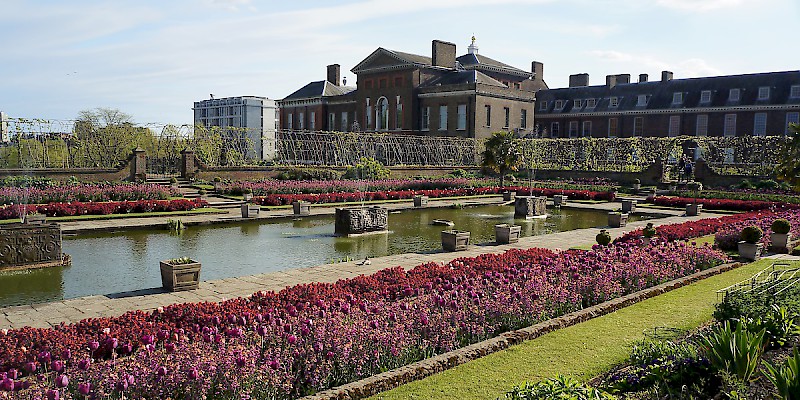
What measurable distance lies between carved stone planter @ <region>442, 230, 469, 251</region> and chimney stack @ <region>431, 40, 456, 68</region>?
47.0 m

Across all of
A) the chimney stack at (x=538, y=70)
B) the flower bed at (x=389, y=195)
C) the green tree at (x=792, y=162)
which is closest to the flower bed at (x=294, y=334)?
the green tree at (x=792, y=162)

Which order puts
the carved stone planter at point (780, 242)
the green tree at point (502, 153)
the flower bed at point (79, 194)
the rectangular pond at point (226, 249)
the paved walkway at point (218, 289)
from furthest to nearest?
the green tree at point (502, 153)
the flower bed at point (79, 194)
the carved stone planter at point (780, 242)
the rectangular pond at point (226, 249)
the paved walkway at point (218, 289)

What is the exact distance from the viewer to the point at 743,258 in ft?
45.9

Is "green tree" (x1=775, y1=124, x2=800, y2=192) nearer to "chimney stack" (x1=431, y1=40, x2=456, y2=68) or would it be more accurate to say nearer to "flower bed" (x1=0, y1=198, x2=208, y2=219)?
"flower bed" (x1=0, y1=198, x2=208, y2=219)

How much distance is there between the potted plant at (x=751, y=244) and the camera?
13953 millimetres

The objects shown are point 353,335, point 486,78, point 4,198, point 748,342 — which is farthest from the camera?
point 486,78

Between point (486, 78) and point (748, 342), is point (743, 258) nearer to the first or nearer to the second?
point (748, 342)

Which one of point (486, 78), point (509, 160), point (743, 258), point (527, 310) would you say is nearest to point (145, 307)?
point (527, 310)

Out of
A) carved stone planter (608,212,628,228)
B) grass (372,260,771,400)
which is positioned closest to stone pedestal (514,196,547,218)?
carved stone planter (608,212,628,228)

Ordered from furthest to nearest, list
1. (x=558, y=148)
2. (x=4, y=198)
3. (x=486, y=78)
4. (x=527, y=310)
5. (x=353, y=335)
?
(x=486, y=78)
(x=558, y=148)
(x=4, y=198)
(x=527, y=310)
(x=353, y=335)

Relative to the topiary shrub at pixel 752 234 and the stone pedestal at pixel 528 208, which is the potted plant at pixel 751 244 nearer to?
the topiary shrub at pixel 752 234

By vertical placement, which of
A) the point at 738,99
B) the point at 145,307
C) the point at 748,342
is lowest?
the point at 145,307

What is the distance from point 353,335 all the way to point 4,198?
20.7 metres

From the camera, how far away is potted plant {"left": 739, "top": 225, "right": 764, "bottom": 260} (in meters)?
14.0
